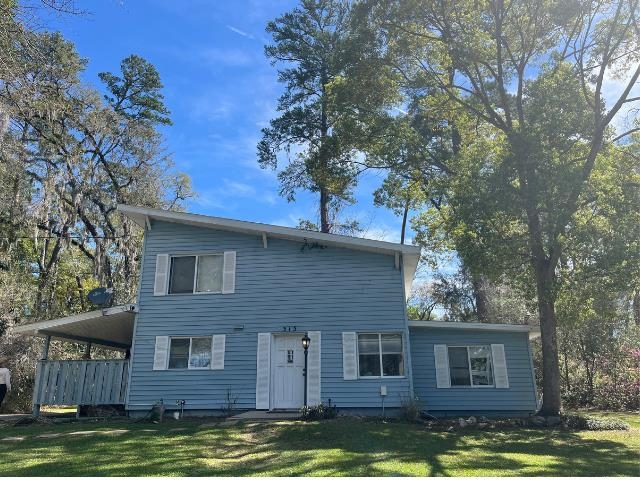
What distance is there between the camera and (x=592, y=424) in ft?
37.6

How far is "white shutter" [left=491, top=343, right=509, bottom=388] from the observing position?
14234mm

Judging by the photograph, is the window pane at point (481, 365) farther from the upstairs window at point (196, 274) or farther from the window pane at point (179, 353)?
the window pane at point (179, 353)

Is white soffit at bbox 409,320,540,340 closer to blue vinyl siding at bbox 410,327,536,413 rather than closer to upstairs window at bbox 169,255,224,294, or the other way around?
blue vinyl siding at bbox 410,327,536,413

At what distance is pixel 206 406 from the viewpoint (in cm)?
1307

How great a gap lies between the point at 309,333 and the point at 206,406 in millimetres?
3197

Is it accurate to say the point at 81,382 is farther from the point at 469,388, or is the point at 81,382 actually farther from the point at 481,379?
the point at 481,379

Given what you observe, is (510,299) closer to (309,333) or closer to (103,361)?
(309,333)

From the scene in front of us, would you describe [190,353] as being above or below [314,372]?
above

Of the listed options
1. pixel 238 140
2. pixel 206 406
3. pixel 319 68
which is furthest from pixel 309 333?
pixel 319 68

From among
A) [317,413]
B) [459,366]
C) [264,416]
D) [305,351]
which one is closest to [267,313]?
[305,351]

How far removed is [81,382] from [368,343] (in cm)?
765

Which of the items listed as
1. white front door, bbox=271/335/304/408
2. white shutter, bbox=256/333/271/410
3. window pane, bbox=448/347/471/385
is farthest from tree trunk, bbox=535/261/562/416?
white shutter, bbox=256/333/271/410

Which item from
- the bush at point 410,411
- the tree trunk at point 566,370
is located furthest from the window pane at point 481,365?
the tree trunk at point 566,370

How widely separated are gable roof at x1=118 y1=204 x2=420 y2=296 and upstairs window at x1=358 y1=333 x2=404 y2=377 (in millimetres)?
1919
